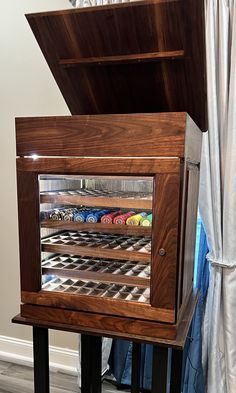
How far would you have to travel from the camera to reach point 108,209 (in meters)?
0.94

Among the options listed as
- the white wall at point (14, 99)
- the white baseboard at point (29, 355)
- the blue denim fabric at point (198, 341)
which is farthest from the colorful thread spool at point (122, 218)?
the white baseboard at point (29, 355)

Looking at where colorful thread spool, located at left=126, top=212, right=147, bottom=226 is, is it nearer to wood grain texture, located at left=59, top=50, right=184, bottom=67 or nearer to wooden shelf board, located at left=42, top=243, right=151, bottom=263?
wooden shelf board, located at left=42, top=243, right=151, bottom=263

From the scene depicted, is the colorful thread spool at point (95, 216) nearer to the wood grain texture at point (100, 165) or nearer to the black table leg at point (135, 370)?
the wood grain texture at point (100, 165)

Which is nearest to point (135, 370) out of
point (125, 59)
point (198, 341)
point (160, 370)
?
point (198, 341)

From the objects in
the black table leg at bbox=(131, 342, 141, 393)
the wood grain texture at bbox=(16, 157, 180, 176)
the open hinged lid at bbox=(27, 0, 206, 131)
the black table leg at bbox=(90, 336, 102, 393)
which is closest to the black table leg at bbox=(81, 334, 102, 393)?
the black table leg at bbox=(90, 336, 102, 393)

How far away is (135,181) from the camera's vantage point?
878 millimetres

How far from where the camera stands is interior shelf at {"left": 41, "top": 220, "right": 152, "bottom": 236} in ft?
2.89

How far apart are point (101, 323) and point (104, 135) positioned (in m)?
0.54

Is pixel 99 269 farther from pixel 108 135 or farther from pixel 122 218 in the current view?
pixel 108 135

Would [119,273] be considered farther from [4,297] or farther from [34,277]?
[4,297]

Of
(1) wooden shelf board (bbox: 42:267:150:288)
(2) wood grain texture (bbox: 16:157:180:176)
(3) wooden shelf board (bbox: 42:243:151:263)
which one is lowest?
(1) wooden shelf board (bbox: 42:267:150:288)

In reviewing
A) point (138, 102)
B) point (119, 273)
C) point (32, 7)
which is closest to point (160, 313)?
point (119, 273)

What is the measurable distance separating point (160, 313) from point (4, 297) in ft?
4.93

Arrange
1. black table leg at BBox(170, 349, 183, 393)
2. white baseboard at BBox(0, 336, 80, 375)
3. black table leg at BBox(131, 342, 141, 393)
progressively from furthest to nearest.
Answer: white baseboard at BBox(0, 336, 80, 375)
black table leg at BBox(131, 342, 141, 393)
black table leg at BBox(170, 349, 183, 393)
